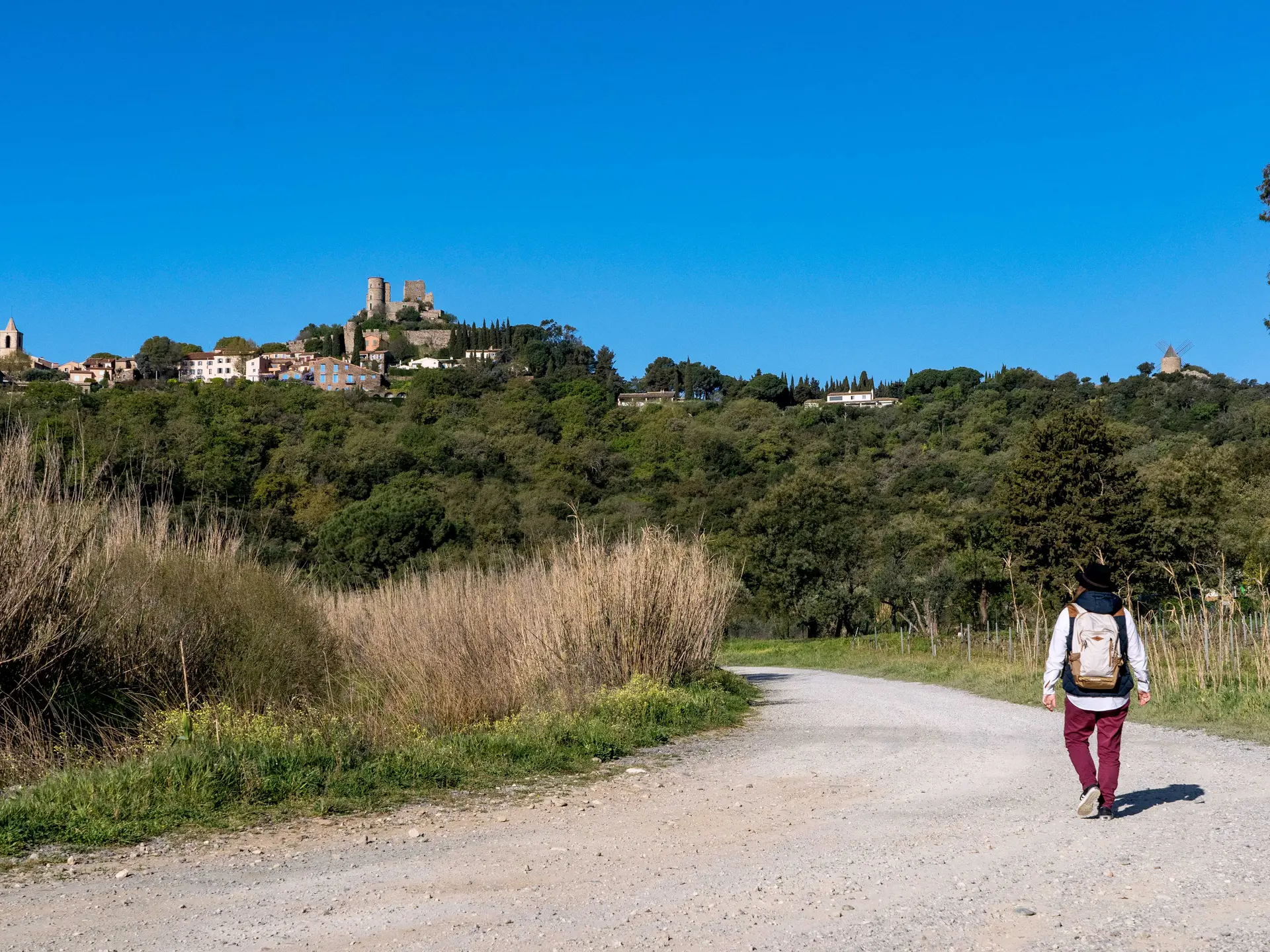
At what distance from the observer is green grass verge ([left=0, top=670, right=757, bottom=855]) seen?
22.0 ft

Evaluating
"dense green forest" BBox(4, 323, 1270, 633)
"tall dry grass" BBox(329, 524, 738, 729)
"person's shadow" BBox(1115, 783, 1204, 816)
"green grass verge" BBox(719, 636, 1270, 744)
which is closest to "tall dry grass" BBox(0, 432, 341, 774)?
"dense green forest" BBox(4, 323, 1270, 633)

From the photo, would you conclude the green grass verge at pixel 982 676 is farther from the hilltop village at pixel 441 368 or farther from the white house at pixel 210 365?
the white house at pixel 210 365

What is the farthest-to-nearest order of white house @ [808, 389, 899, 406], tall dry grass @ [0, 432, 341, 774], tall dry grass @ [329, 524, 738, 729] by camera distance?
white house @ [808, 389, 899, 406], tall dry grass @ [329, 524, 738, 729], tall dry grass @ [0, 432, 341, 774]

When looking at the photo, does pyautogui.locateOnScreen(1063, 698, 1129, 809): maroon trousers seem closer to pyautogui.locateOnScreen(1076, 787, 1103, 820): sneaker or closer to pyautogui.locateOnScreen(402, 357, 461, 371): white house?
pyautogui.locateOnScreen(1076, 787, 1103, 820): sneaker

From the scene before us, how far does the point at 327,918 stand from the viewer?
4.73 m

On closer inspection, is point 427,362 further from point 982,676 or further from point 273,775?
point 273,775

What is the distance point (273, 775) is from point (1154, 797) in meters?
6.43

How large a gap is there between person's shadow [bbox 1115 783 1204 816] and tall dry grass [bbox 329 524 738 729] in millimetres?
6538

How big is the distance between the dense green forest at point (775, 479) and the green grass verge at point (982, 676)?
8.80ft

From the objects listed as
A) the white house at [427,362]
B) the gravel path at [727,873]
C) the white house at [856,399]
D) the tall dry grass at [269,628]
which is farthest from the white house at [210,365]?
the gravel path at [727,873]

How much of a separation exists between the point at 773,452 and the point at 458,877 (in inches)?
2902

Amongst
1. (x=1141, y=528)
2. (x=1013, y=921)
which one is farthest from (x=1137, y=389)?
(x=1013, y=921)

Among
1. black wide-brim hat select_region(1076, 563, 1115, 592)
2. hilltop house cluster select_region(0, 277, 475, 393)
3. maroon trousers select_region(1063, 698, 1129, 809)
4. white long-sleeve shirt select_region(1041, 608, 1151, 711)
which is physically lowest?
maroon trousers select_region(1063, 698, 1129, 809)

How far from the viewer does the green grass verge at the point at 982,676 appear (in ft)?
40.3
